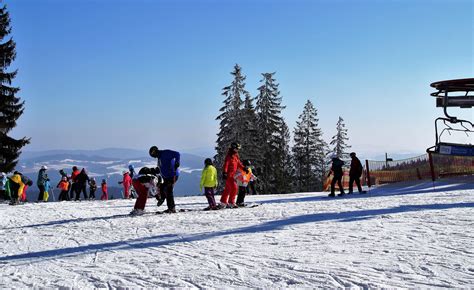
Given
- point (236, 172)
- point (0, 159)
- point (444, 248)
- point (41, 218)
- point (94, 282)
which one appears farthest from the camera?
point (0, 159)

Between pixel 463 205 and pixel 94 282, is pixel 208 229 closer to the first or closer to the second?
pixel 94 282

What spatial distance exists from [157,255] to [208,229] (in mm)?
2500

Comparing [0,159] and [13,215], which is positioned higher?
[0,159]

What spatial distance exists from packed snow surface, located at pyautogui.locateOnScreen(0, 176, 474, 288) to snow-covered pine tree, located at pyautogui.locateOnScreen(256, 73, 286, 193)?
30328 mm

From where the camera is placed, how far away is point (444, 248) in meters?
6.87

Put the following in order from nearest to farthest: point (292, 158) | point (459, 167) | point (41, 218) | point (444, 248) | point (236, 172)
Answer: point (444, 248) → point (41, 218) → point (236, 172) → point (459, 167) → point (292, 158)

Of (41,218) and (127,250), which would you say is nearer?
(127,250)

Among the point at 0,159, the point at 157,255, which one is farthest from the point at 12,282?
the point at 0,159

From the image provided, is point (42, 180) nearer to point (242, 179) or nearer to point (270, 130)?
point (242, 179)

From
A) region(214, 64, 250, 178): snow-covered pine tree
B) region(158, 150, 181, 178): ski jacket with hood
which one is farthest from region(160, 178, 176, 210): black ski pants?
region(214, 64, 250, 178): snow-covered pine tree

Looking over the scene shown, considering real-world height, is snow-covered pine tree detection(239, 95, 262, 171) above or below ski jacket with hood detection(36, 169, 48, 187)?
above

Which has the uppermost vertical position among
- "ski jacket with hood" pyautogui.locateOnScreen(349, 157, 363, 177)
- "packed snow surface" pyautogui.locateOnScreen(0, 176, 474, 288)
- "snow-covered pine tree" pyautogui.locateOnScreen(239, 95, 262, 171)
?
"snow-covered pine tree" pyautogui.locateOnScreen(239, 95, 262, 171)

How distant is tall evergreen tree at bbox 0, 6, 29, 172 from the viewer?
28.6 meters

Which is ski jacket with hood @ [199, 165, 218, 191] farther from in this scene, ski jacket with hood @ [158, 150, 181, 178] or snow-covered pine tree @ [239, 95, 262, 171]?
snow-covered pine tree @ [239, 95, 262, 171]
